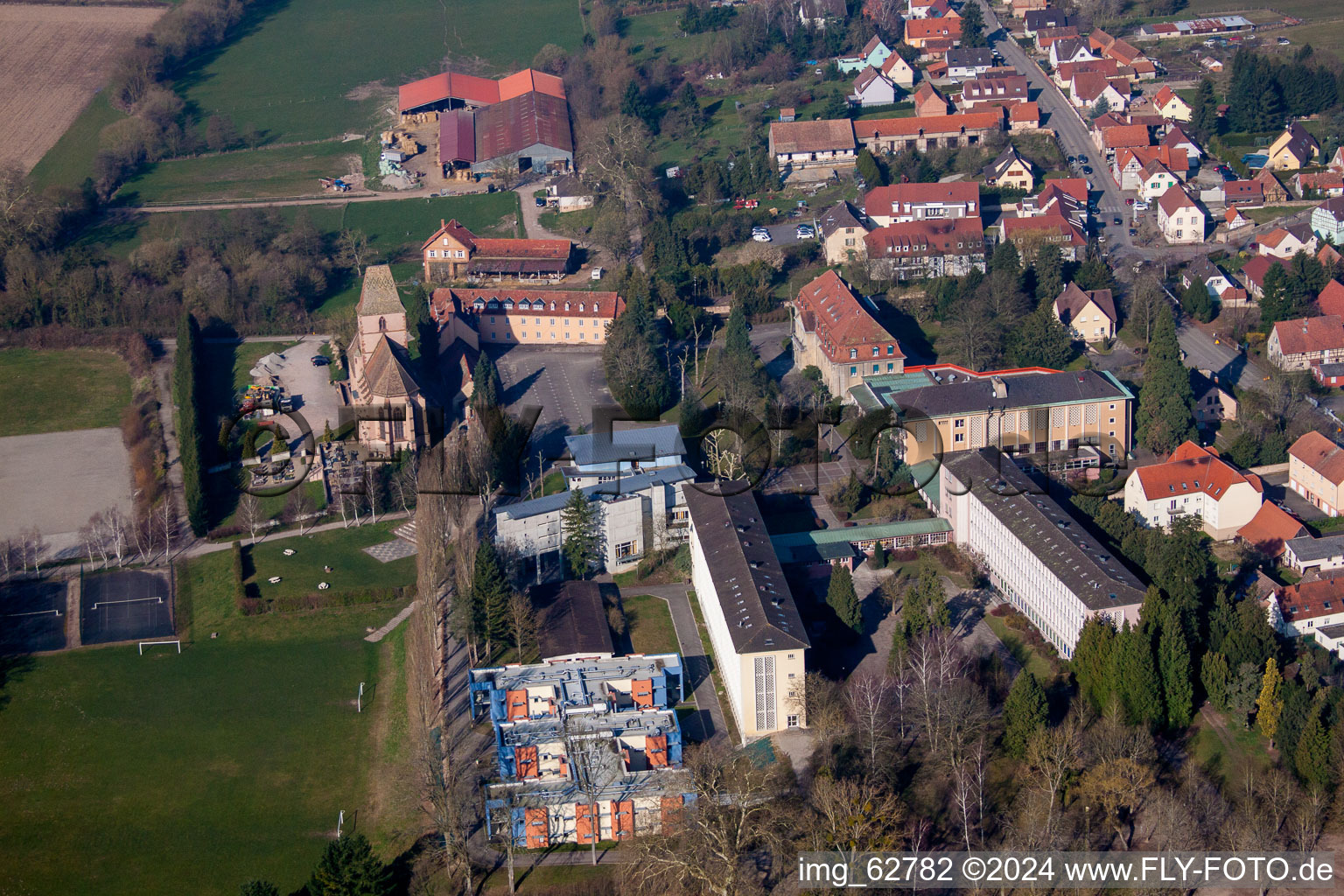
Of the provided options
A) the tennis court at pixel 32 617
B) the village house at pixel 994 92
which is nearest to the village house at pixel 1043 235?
the village house at pixel 994 92

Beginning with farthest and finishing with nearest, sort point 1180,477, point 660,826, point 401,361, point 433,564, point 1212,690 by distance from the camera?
point 401,361, point 1180,477, point 433,564, point 1212,690, point 660,826

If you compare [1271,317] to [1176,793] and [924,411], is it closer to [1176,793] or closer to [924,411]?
[924,411]

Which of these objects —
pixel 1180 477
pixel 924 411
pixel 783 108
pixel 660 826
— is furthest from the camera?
pixel 783 108

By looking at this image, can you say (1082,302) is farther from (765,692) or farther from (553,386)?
(765,692)

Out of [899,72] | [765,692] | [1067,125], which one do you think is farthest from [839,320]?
[899,72]

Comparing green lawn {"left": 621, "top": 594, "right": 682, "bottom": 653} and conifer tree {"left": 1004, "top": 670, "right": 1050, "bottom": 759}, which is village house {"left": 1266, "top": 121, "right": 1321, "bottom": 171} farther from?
conifer tree {"left": 1004, "top": 670, "right": 1050, "bottom": 759}

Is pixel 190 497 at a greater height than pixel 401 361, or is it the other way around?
pixel 401 361

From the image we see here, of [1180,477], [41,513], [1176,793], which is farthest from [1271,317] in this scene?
[41,513]

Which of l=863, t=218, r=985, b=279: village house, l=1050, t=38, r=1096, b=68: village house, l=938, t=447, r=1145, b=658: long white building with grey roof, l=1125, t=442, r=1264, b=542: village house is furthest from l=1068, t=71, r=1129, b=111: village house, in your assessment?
l=938, t=447, r=1145, b=658: long white building with grey roof
